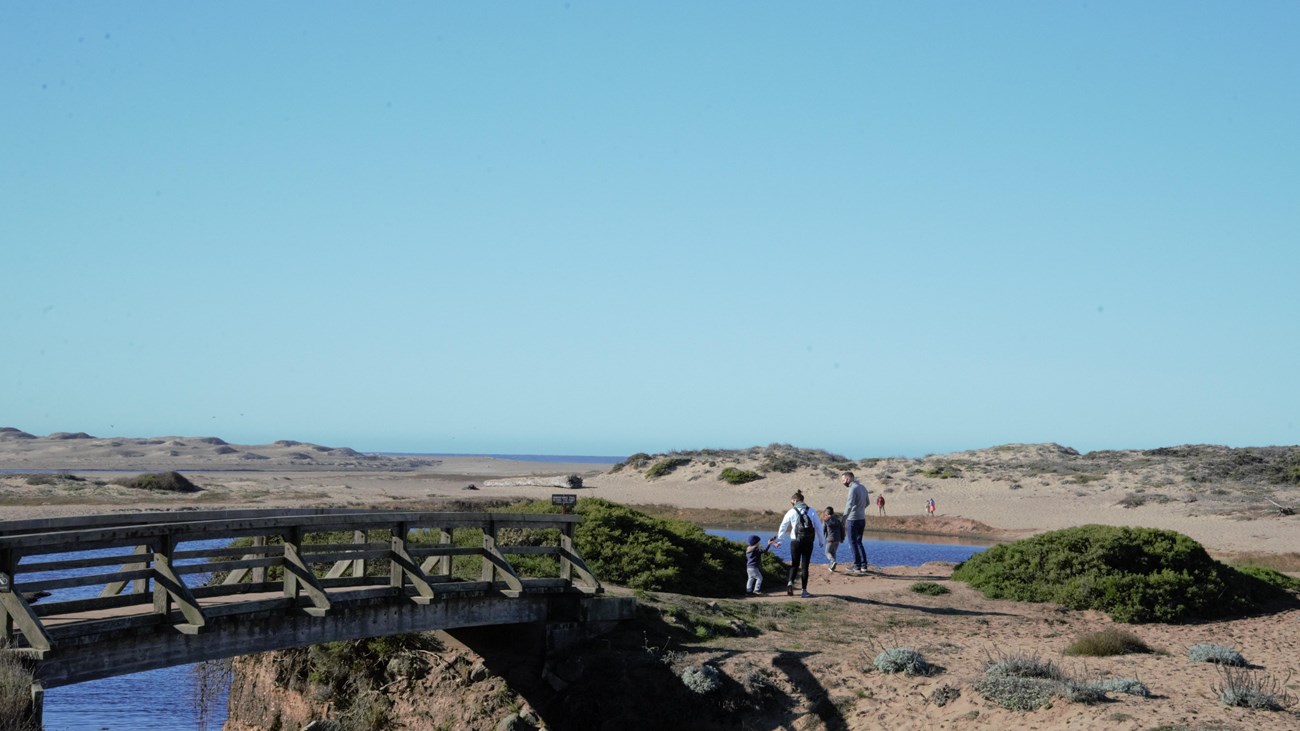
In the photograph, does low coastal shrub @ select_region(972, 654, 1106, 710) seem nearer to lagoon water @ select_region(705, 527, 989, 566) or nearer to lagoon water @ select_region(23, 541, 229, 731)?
lagoon water @ select_region(23, 541, 229, 731)

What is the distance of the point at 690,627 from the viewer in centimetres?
1752

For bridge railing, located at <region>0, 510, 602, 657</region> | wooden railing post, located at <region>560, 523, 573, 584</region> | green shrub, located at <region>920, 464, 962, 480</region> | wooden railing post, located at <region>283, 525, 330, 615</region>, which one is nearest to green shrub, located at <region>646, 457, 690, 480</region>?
green shrub, located at <region>920, 464, 962, 480</region>

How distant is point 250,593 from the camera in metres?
14.8

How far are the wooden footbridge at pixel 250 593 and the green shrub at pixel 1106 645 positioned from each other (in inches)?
Result: 256

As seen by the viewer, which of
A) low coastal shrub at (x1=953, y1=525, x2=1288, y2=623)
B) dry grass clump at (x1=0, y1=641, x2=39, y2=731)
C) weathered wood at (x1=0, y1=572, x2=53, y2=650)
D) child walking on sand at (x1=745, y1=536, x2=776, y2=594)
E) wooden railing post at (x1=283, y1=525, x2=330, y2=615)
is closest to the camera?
dry grass clump at (x1=0, y1=641, x2=39, y2=731)

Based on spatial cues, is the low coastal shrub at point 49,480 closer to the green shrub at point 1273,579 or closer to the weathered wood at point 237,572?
the weathered wood at point 237,572

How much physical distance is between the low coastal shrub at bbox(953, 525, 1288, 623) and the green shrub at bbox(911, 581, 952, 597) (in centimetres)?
80

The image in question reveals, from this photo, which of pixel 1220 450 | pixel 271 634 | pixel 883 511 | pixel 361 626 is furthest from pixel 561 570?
pixel 1220 450

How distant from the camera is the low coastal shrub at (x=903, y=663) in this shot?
1548 cm

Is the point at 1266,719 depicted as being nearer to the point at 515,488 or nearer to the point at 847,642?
the point at 847,642

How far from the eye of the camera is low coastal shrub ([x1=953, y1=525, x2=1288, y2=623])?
2088cm

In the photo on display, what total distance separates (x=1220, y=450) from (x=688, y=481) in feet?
112

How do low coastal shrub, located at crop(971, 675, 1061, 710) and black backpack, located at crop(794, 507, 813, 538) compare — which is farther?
black backpack, located at crop(794, 507, 813, 538)

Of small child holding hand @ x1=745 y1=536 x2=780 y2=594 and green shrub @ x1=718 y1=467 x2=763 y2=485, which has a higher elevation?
green shrub @ x1=718 y1=467 x2=763 y2=485
